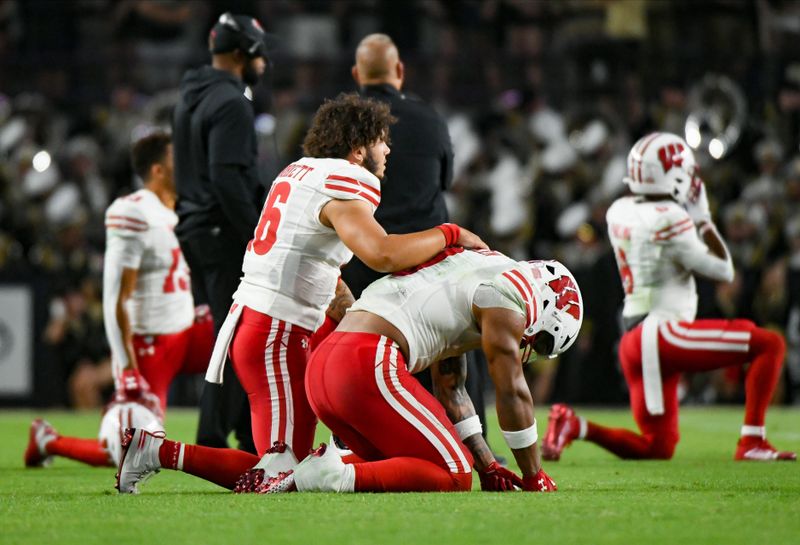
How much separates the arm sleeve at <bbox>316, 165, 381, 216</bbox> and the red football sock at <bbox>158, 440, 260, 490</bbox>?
1.05m

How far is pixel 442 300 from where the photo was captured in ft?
18.2

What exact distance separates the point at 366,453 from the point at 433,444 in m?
0.36

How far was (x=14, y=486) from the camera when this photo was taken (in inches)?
250

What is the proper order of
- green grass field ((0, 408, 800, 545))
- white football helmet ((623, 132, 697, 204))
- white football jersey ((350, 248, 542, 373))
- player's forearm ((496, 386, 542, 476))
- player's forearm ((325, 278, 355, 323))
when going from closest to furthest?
green grass field ((0, 408, 800, 545)) → player's forearm ((496, 386, 542, 476)) → white football jersey ((350, 248, 542, 373)) → player's forearm ((325, 278, 355, 323)) → white football helmet ((623, 132, 697, 204))

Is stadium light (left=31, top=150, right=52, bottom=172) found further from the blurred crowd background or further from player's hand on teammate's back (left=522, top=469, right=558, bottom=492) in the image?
player's hand on teammate's back (left=522, top=469, right=558, bottom=492)

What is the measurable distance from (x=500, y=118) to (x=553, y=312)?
12120mm

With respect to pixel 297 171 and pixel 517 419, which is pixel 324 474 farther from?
pixel 297 171

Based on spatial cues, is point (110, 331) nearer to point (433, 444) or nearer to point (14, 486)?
point (14, 486)

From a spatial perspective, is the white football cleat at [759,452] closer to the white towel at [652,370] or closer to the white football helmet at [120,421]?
the white towel at [652,370]

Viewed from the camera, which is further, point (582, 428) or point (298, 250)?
point (582, 428)

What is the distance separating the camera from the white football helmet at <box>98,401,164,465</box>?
7.32 metres

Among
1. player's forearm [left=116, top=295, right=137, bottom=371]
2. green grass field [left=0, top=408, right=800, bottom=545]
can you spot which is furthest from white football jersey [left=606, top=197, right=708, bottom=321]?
player's forearm [left=116, top=295, right=137, bottom=371]

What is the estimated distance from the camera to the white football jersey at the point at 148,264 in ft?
25.2

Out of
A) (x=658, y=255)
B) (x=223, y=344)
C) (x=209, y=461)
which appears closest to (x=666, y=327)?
(x=658, y=255)
